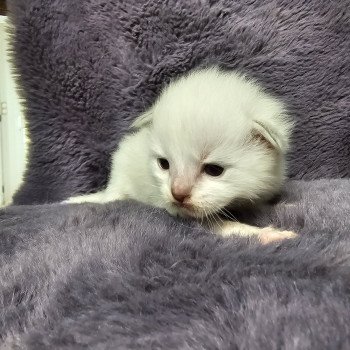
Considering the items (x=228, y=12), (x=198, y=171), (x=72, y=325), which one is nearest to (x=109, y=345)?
(x=72, y=325)

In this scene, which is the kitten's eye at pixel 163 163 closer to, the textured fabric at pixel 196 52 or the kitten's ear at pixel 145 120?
the kitten's ear at pixel 145 120

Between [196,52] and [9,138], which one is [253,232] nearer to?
[196,52]

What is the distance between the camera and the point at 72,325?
0.56 meters

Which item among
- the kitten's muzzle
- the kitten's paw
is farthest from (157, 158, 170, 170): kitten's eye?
the kitten's paw

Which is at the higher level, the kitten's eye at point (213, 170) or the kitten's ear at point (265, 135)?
the kitten's ear at point (265, 135)

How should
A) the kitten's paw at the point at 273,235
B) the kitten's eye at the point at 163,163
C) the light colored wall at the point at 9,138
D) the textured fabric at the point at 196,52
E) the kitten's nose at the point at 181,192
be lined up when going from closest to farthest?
the kitten's paw at the point at 273,235 → the kitten's nose at the point at 181,192 → the kitten's eye at the point at 163,163 → the textured fabric at the point at 196,52 → the light colored wall at the point at 9,138

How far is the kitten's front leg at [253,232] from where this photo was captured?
0.81 meters

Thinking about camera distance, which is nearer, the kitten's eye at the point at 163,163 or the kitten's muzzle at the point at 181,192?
the kitten's muzzle at the point at 181,192

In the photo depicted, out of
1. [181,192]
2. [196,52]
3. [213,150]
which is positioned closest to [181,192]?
[181,192]

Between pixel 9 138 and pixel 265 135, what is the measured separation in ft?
5.25

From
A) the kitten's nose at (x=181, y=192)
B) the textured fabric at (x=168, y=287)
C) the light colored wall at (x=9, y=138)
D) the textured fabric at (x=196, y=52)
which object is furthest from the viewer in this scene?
the light colored wall at (x=9, y=138)

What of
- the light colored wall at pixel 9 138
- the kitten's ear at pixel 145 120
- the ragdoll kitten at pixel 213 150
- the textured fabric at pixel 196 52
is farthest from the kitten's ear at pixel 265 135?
the light colored wall at pixel 9 138

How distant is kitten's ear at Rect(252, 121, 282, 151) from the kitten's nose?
186 millimetres

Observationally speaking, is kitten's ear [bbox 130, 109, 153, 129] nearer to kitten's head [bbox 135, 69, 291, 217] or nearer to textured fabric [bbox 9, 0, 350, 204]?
kitten's head [bbox 135, 69, 291, 217]
